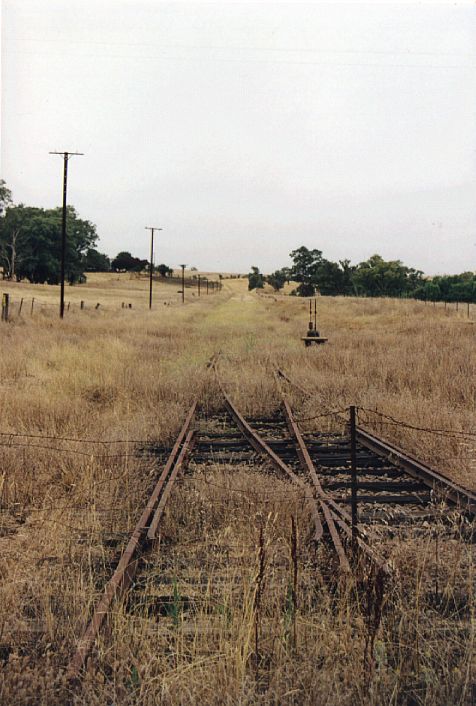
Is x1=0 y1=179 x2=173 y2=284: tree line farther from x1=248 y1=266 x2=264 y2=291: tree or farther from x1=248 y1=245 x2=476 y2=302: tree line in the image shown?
x1=248 y1=266 x2=264 y2=291: tree

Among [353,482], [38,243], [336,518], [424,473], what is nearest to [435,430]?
[424,473]

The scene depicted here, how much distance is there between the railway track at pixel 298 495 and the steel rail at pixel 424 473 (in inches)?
0.5

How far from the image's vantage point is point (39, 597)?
3.74 metres

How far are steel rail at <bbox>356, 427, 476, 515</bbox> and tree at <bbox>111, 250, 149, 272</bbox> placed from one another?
157 meters

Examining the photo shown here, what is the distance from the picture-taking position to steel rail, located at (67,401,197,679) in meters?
2.96

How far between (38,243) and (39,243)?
0.47ft

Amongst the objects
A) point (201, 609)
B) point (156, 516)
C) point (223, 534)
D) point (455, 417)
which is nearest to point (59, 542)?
point (156, 516)

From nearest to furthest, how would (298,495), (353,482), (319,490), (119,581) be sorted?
(119,581) → (353,482) → (298,495) → (319,490)

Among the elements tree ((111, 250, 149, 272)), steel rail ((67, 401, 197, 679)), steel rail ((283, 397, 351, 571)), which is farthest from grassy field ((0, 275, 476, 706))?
tree ((111, 250, 149, 272))

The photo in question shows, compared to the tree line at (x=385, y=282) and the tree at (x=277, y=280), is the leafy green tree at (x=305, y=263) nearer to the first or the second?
the tree line at (x=385, y=282)

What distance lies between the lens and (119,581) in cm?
375

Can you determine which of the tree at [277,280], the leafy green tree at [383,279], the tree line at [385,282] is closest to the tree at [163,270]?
the tree at [277,280]

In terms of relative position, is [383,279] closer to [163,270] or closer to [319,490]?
[163,270]

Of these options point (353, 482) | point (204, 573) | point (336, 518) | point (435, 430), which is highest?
point (353, 482)
